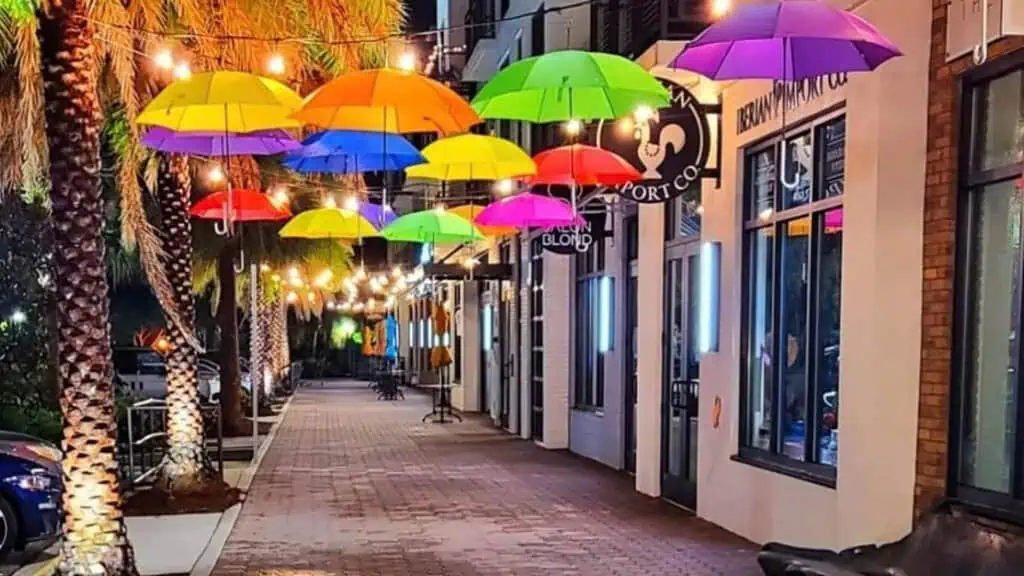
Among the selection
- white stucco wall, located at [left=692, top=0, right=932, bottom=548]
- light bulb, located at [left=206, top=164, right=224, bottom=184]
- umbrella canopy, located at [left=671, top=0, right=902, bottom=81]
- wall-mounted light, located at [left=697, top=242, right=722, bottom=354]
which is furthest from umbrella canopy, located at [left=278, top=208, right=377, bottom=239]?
umbrella canopy, located at [left=671, top=0, right=902, bottom=81]

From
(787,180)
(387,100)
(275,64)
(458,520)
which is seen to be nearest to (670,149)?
(787,180)

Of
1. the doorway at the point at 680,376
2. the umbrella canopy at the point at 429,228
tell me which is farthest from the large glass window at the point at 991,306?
the umbrella canopy at the point at 429,228

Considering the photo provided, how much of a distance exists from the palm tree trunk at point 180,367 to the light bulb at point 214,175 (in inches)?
75.0

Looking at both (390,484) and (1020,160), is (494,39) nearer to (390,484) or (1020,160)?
(390,484)

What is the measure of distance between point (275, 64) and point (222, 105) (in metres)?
2.37

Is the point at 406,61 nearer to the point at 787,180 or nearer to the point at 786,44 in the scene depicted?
the point at 787,180

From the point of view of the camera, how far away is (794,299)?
9.91 m

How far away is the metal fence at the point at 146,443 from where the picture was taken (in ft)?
44.2

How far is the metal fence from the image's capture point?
13461mm

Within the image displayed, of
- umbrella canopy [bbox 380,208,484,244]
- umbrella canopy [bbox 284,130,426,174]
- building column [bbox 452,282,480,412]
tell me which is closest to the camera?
umbrella canopy [bbox 284,130,426,174]

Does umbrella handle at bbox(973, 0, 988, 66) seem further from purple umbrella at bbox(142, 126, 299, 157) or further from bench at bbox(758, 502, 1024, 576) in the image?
purple umbrella at bbox(142, 126, 299, 157)

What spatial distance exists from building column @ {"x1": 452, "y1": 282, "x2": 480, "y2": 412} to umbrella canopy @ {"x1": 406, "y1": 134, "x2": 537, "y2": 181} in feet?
54.9

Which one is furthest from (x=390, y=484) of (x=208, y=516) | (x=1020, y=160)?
(x=1020, y=160)

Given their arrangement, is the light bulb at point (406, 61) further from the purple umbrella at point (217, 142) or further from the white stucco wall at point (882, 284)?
the white stucco wall at point (882, 284)
